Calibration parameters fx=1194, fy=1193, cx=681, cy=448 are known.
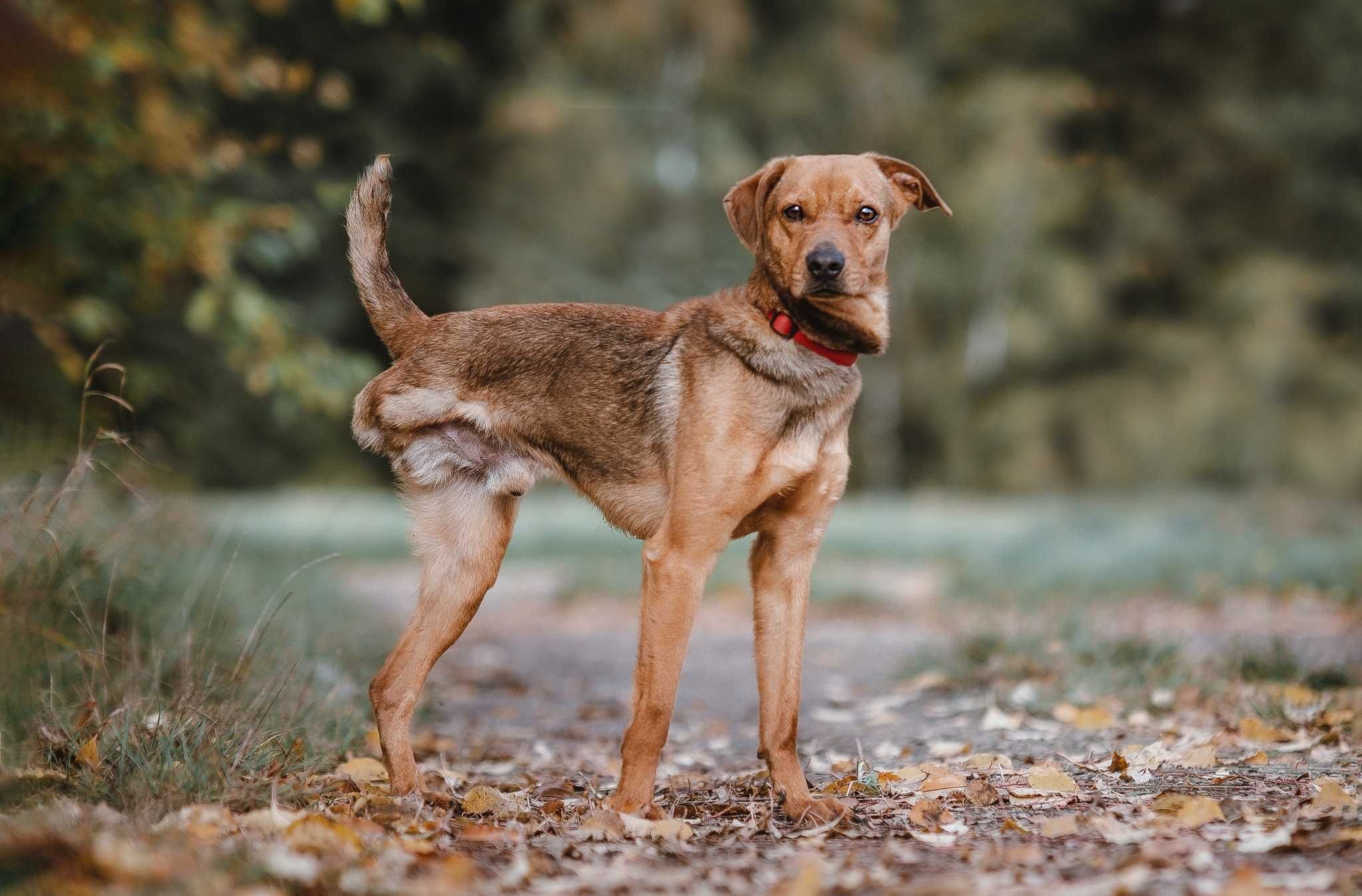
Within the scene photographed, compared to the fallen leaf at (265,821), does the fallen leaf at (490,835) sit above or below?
below

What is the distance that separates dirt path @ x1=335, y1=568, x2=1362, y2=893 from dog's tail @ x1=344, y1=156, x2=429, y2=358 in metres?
1.55

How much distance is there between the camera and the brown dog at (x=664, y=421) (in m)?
3.56

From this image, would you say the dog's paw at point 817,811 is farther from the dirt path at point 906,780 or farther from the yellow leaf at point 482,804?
the yellow leaf at point 482,804

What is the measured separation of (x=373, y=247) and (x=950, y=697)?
122 inches

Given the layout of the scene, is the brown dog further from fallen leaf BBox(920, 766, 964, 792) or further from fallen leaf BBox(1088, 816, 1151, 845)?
fallen leaf BBox(1088, 816, 1151, 845)

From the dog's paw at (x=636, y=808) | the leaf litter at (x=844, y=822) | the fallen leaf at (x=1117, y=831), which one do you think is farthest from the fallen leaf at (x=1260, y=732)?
the dog's paw at (x=636, y=808)

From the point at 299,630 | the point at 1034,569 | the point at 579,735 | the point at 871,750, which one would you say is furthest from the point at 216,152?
the point at 1034,569

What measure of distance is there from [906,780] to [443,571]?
1.66 m

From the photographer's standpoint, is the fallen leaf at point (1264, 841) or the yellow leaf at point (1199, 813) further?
the yellow leaf at point (1199, 813)

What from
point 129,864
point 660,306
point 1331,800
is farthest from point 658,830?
point 660,306

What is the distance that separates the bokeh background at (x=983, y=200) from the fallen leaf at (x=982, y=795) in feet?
52.0

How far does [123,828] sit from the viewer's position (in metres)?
2.69

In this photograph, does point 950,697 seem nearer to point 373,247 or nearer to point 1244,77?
point 373,247

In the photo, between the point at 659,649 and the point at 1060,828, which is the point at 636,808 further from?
the point at 1060,828
